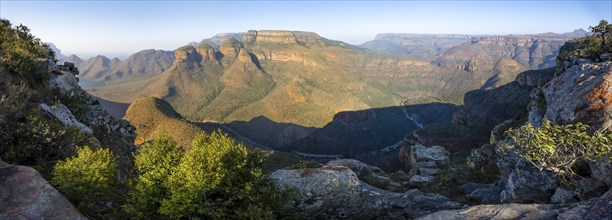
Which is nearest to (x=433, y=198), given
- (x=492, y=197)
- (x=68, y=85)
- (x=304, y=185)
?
(x=492, y=197)

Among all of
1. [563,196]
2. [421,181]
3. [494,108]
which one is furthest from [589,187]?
[494,108]

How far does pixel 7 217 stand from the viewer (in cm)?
1273

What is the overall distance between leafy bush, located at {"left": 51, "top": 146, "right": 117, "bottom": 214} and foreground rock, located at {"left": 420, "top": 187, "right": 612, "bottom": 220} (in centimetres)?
1548

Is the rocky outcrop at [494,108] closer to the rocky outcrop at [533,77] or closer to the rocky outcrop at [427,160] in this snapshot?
the rocky outcrop at [533,77]

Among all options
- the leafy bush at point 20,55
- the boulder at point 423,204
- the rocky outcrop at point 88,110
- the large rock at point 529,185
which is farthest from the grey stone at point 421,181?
the leafy bush at point 20,55

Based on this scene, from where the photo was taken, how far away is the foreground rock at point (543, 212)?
1093 centimetres

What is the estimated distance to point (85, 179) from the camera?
1592 centimetres

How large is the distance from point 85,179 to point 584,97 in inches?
1044

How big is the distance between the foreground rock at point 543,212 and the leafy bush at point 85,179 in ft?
50.8

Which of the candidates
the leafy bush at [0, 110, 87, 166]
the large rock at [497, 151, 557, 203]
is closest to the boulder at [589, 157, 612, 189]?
the large rock at [497, 151, 557, 203]

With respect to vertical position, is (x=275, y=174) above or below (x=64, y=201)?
below

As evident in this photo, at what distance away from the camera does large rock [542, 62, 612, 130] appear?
17000 mm

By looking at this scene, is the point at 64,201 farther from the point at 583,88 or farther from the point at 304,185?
the point at 583,88

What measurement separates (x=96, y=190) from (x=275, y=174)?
35.7 ft
